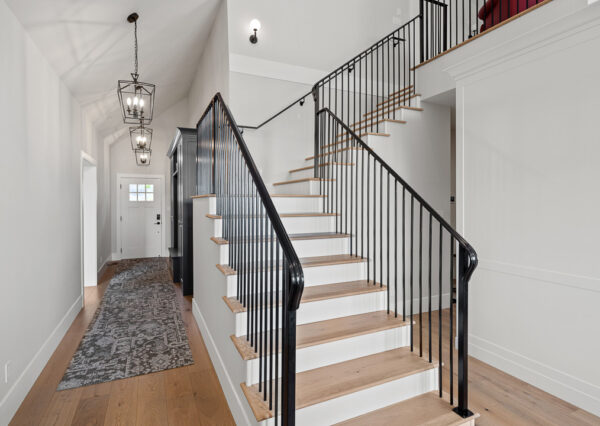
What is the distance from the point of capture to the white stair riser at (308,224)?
3225 mm

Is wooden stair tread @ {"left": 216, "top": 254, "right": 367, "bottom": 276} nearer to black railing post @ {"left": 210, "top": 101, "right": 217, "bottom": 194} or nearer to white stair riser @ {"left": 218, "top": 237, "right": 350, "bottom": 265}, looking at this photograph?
white stair riser @ {"left": 218, "top": 237, "right": 350, "bottom": 265}

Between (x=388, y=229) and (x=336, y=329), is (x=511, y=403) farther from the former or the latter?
(x=388, y=229)

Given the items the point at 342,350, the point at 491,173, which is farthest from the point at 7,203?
the point at 491,173

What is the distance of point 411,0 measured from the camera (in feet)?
19.7

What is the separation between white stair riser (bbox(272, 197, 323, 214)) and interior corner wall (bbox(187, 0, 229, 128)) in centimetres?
223

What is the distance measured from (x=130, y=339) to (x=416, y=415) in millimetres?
2718

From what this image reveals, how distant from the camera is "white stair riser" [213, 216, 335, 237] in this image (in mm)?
3225

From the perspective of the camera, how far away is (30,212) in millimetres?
2557

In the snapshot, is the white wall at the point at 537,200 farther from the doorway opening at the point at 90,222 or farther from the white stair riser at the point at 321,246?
the doorway opening at the point at 90,222

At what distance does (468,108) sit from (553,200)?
1.16m

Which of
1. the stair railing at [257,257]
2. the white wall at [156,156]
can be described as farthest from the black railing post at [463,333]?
the white wall at [156,156]

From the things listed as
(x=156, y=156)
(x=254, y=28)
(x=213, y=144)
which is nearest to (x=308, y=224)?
(x=213, y=144)

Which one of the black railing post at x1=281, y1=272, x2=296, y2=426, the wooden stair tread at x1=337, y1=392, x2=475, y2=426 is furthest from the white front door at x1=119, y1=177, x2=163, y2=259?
the black railing post at x1=281, y1=272, x2=296, y2=426

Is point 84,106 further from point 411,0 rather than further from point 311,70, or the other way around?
point 411,0
